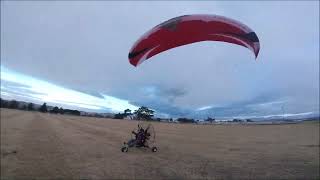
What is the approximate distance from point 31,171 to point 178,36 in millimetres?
6964

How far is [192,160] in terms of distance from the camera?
18984 millimetres

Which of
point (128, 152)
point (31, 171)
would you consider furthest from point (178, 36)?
point (128, 152)

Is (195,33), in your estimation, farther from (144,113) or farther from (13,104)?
(13,104)

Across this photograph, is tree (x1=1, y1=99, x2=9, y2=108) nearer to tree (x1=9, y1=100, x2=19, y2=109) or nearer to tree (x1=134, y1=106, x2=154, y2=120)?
tree (x1=9, y1=100, x2=19, y2=109)

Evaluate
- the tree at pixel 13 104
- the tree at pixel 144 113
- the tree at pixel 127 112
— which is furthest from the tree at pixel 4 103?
the tree at pixel 144 113

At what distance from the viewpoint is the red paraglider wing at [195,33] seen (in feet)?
37.6

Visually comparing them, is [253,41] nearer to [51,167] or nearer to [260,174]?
[260,174]

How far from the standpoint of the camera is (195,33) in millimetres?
11891

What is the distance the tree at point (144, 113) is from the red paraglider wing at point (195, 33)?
2.07 m

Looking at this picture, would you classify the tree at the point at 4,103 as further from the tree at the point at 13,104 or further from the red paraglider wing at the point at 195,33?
the red paraglider wing at the point at 195,33

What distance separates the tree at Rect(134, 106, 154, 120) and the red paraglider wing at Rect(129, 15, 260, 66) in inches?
81.5

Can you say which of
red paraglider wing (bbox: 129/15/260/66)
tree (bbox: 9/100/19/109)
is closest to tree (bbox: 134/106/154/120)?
red paraglider wing (bbox: 129/15/260/66)


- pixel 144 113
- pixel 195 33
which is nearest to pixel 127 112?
pixel 144 113

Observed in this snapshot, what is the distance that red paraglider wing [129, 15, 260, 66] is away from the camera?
37.6 ft
